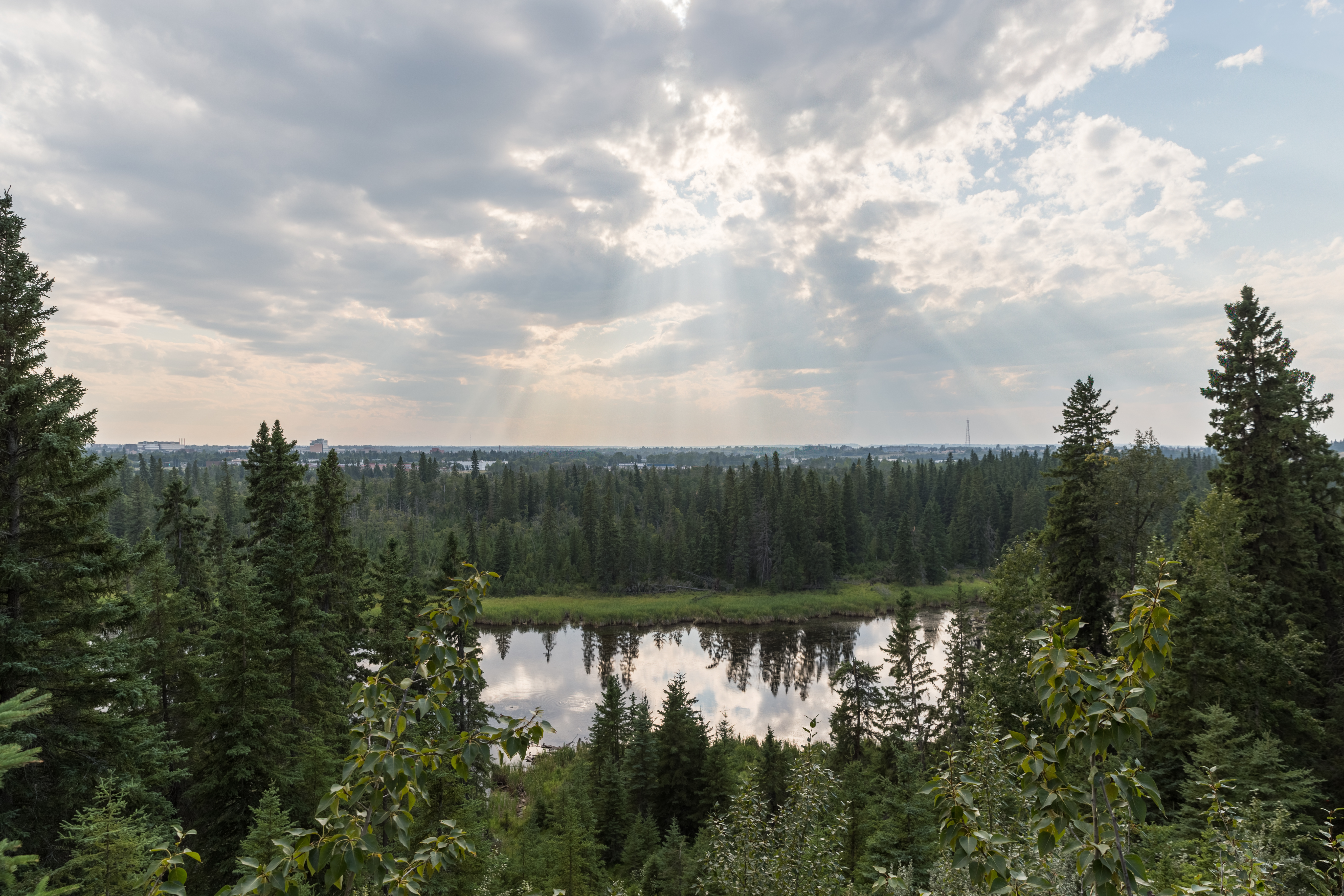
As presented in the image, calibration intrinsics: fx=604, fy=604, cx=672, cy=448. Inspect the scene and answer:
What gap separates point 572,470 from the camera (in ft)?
433

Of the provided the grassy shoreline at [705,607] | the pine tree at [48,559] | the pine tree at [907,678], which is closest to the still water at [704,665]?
the grassy shoreline at [705,607]

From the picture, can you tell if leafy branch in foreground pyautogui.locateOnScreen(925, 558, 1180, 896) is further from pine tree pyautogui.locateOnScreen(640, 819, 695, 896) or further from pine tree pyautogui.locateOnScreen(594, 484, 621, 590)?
pine tree pyautogui.locateOnScreen(594, 484, 621, 590)

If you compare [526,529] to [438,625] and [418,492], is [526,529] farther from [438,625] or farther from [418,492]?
[438,625]

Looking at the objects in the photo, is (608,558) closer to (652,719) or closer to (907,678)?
(652,719)

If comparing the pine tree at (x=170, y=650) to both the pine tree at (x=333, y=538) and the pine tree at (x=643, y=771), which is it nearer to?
the pine tree at (x=333, y=538)

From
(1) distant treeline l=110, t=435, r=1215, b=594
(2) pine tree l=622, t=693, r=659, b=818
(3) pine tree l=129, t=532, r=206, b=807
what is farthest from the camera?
(1) distant treeline l=110, t=435, r=1215, b=594

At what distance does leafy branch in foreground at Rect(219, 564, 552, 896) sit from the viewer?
109 inches

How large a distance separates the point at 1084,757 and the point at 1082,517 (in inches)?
872

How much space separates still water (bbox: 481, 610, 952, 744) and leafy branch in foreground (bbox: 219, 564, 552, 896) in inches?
1017

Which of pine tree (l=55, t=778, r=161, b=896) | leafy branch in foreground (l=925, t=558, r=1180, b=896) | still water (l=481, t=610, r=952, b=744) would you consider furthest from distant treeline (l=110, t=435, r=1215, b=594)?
leafy branch in foreground (l=925, t=558, r=1180, b=896)

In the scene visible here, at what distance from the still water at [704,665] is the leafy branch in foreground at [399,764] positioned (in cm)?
2584

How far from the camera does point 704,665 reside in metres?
44.2

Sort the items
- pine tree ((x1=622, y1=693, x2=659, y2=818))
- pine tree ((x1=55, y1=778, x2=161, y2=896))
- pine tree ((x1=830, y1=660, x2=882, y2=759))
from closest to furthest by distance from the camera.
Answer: pine tree ((x1=55, y1=778, x2=161, y2=896)) → pine tree ((x1=622, y1=693, x2=659, y2=818)) → pine tree ((x1=830, y1=660, x2=882, y2=759))

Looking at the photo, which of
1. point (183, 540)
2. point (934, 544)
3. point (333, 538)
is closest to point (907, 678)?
point (333, 538)
